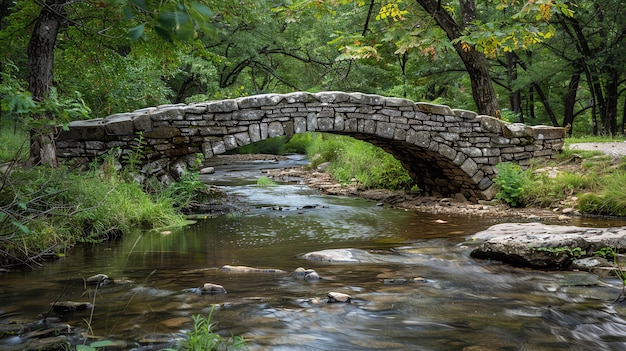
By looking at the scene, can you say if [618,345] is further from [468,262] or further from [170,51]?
[170,51]

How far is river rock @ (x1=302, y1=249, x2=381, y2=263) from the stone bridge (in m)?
3.82

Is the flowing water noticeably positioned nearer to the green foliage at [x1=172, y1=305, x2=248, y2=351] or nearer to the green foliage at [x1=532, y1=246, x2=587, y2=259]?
the green foliage at [x1=172, y1=305, x2=248, y2=351]

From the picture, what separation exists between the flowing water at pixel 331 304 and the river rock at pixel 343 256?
107 millimetres

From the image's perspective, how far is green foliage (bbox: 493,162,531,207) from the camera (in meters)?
9.09

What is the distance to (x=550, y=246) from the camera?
15.3 ft

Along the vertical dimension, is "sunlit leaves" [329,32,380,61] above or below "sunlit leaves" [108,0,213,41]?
above

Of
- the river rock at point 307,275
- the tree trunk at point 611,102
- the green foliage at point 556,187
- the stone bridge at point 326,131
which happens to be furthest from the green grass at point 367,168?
the river rock at point 307,275

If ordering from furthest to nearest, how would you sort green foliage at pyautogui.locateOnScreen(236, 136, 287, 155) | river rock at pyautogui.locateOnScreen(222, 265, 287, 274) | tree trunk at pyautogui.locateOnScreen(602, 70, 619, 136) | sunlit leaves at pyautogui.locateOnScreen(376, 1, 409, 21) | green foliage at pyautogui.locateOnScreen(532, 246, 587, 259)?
green foliage at pyautogui.locateOnScreen(236, 136, 287, 155) < tree trunk at pyautogui.locateOnScreen(602, 70, 619, 136) < sunlit leaves at pyautogui.locateOnScreen(376, 1, 409, 21) < green foliage at pyautogui.locateOnScreen(532, 246, 587, 259) < river rock at pyautogui.locateOnScreen(222, 265, 287, 274)

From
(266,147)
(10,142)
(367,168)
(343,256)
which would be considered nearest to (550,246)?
(343,256)

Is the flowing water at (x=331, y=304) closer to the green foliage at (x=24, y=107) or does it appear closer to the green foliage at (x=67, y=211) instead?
the green foliage at (x=67, y=211)

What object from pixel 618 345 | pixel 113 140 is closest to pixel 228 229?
pixel 113 140

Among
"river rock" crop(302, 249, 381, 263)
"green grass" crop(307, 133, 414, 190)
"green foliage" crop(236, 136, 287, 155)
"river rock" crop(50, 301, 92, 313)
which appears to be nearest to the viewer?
"river rock" crop(50, 301, 92, 313)

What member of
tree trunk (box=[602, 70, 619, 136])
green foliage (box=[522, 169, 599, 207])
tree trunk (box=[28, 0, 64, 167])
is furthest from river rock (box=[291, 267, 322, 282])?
tree trunk (box=[602, 70, 619, 136])

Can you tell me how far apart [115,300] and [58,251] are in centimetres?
224
